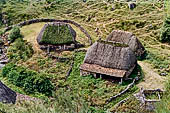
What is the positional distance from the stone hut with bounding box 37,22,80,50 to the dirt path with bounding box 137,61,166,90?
879cm

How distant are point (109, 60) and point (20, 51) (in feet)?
35.1

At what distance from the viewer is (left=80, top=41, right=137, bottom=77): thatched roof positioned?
2344 cm

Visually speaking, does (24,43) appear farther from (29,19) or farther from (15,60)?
(29,19)

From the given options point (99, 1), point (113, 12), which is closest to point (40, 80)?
point (113, 12)

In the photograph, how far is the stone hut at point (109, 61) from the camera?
2339 centimetres

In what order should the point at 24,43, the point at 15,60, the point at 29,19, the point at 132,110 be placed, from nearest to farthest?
the point at 132,110 < the point at 15,60 < the point at 24,43 < the point at 29,19

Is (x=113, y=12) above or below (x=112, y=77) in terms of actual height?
above

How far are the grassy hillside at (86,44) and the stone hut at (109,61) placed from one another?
2.72 ft

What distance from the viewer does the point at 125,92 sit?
856 inches

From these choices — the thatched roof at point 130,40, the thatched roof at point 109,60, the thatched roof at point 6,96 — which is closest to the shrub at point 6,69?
the thatched roof at point 6,96

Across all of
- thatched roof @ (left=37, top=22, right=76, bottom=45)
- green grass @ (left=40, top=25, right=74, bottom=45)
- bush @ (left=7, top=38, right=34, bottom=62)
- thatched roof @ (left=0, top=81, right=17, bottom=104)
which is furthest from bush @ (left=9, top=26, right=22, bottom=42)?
thatched roof @ (left=0, top=81, right=17, bottom=104)

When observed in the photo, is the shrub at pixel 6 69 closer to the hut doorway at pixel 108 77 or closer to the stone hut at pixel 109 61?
the stone hut at pixel 109 61

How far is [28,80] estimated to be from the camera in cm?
2273

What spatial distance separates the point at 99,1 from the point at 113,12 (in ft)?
21.1
